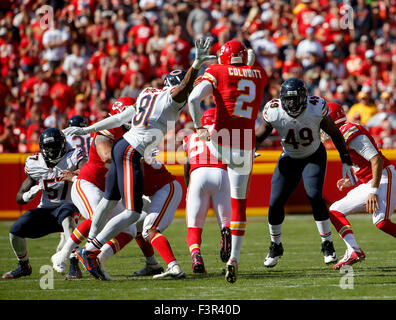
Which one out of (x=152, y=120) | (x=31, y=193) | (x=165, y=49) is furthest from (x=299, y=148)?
(x=165, y=49)

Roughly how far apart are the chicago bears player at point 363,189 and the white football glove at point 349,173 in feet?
0.16

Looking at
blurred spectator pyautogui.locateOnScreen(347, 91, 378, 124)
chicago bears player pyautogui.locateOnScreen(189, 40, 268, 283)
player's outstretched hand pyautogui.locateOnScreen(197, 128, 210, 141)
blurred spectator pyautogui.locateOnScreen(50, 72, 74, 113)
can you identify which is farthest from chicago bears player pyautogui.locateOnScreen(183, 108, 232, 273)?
blurred spectator pyautogui.locateOnScreen(50, 72, 74, 113)

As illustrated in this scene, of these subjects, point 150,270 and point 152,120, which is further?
point 150,270

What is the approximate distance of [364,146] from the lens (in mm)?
6938

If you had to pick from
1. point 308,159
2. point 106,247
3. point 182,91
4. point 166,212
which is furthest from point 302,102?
point 106,247

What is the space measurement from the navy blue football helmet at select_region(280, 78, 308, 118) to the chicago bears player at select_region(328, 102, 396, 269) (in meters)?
0.64

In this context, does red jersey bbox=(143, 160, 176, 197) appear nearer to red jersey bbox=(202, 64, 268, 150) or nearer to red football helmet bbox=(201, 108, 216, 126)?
red football helmet bbox=(201, 108, 216, 126)

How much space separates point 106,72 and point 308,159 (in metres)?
8.39

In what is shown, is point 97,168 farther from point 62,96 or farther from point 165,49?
point 165,49

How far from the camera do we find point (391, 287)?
578 cm

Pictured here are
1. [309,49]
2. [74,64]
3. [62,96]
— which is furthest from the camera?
[74,64]

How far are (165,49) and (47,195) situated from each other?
817cm

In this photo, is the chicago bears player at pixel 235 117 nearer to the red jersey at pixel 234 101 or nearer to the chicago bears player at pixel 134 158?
the red jersey at pixel 234 101

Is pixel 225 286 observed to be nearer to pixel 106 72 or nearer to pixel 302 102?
pixel 302 102
